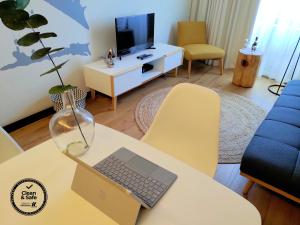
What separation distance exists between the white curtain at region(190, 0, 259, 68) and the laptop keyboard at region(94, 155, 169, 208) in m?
3.62

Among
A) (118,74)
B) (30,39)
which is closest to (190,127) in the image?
(30,39)

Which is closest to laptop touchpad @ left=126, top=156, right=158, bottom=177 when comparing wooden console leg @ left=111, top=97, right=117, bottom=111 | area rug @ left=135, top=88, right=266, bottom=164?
area rug @ left=135, top=88, right=266, bottom=164

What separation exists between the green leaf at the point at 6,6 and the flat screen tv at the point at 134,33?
216cm

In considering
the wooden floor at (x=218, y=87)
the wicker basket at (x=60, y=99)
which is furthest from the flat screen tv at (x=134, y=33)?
the wicker basket at (x=60, y=99)

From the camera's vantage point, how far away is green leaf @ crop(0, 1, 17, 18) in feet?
2.10

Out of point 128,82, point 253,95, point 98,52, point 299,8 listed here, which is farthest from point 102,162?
point 299,8

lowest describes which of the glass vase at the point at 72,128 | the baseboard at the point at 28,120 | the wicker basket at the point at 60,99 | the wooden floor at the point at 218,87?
the wooden floor at the point at 218,87

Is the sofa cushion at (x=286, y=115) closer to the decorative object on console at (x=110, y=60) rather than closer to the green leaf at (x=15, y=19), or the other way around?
the decorative object on console at (x=110, y=60)

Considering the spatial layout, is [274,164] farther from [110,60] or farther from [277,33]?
[277,33]

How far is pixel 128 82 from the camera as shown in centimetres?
281

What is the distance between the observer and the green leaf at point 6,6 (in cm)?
64

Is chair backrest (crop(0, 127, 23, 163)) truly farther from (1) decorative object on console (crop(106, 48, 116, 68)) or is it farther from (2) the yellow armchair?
(2) the yellow armchair

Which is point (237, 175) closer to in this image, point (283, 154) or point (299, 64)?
point (283, 154)

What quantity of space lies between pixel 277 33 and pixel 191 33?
132 centimetres
